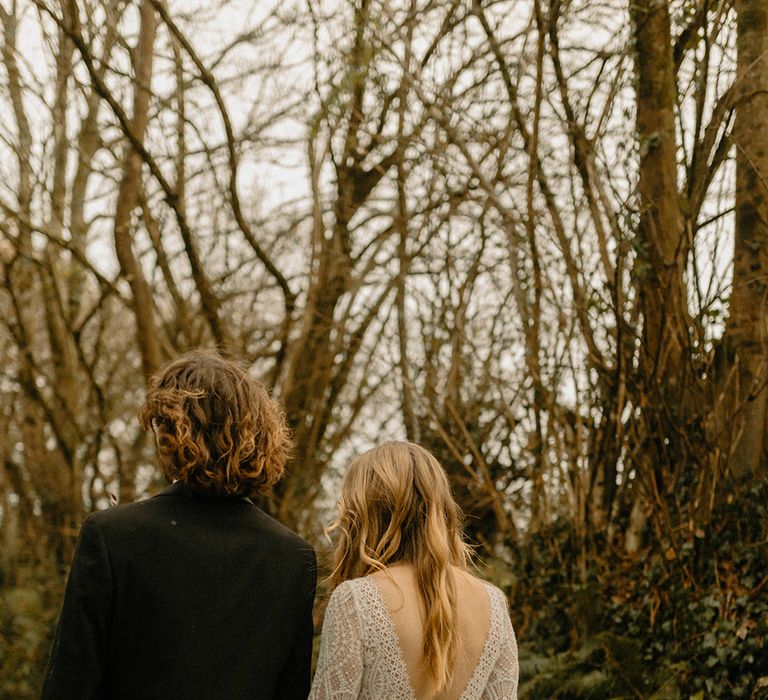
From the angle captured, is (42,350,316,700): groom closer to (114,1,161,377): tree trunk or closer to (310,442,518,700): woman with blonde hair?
(310,442,518,700): woman with blonde hair

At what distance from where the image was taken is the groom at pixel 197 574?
2689 millimetres

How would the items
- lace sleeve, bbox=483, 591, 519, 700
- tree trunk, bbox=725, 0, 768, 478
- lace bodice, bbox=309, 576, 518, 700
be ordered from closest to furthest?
lace bodice, bbox=309, 576, 518, 700 → lace sleeve, bbox=483, 591, 519, 700 → tree trunk, bbox=725, 0, 768, 478

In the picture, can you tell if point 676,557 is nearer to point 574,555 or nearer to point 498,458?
point 574,555

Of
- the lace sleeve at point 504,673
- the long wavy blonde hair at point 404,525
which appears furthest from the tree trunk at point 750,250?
the long wavy blonde hair at point 404,525

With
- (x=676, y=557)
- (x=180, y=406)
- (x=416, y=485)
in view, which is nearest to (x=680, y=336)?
(x=676, y=557)

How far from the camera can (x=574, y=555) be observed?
296 inches

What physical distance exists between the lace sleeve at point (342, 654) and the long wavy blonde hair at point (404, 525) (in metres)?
0.13

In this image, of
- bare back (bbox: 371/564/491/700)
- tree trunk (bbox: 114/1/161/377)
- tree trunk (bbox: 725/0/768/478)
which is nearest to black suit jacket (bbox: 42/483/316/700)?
bare back (bbox: 371/564/491/700)

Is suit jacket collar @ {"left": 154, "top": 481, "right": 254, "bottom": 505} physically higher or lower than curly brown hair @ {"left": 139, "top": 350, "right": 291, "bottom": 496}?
lower

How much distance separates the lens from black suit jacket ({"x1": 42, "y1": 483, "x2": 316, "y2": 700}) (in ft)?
8.79

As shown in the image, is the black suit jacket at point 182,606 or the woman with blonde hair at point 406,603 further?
the woman with blonde hair at point 406,603

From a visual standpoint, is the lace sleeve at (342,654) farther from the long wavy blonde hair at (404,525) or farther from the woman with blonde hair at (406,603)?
the long wavy blonde hair at (404,525)

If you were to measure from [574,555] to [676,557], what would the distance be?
1181 mm

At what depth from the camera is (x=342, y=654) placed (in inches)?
113
